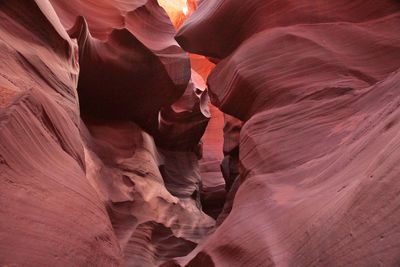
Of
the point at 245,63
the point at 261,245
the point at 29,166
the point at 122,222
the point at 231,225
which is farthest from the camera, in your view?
the point at 122,222

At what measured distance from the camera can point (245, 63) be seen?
5672mm

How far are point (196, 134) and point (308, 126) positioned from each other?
5.42m

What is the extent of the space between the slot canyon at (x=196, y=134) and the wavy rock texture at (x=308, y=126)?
15 mm

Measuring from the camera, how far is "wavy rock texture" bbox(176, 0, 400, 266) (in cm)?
258

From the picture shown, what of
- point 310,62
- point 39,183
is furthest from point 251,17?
point 39,183

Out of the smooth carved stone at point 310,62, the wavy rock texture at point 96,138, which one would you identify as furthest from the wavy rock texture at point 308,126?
the wavy rock texture at point 96,138

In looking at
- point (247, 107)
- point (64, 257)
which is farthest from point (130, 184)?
point (64, 257)

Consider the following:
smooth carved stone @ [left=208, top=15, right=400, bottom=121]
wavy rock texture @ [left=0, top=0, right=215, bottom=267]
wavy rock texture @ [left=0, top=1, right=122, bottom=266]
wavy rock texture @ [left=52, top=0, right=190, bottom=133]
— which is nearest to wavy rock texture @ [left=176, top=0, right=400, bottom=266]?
smooth carved stone @ [left=208, top=15, right=400, bottom=121]

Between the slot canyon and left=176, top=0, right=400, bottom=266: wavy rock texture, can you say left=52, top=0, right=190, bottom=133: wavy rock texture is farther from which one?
left=176, top=0, right=400, bottom=266: wavy rock texture

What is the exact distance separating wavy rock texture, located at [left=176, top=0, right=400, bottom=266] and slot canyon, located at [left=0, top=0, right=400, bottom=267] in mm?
15

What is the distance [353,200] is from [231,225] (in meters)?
1.69

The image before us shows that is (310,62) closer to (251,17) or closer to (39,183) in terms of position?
(251,17)

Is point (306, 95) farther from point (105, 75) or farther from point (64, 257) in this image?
point (105, 75)

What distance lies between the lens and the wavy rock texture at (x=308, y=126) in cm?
258
